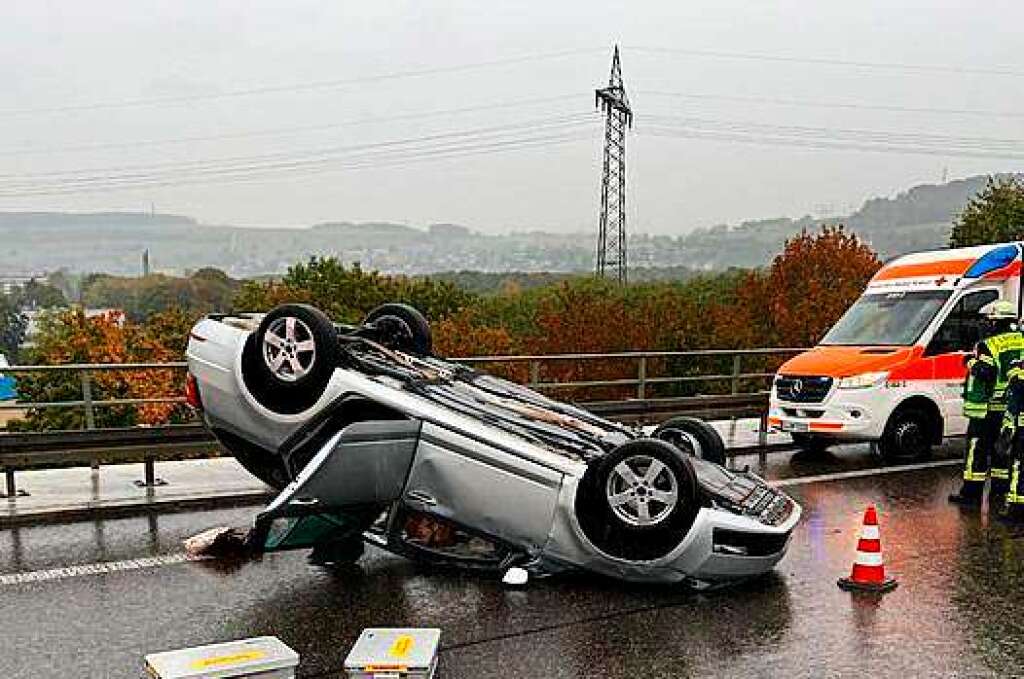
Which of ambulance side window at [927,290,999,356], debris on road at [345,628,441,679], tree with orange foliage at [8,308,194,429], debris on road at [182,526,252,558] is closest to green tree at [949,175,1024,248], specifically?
ambulance side window at [927,290,999,356]

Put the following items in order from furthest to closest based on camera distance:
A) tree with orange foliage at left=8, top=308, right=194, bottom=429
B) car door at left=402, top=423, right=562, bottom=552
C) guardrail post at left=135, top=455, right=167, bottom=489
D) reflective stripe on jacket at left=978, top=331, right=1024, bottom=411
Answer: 1. tree with orange foliage at left=8, top=308, right=194, bottom=429
2. guardrail post at left=135, top=455, right=167, bottom=489
3. reflective stripe on jacket at left=978, top=331, right=1024, bottom=411
4. car door at left=402, top=423, right=562, bottom=552

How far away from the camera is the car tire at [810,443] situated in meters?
13.0

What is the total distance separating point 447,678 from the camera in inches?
205

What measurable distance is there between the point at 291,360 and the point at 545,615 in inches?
85.5

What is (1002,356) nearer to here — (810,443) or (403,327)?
(810,443)

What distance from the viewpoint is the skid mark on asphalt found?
6.97 m

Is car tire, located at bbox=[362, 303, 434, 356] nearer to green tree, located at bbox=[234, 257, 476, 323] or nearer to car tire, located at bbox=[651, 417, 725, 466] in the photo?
car tire, located at bbox=[651, 417, 725, 466]

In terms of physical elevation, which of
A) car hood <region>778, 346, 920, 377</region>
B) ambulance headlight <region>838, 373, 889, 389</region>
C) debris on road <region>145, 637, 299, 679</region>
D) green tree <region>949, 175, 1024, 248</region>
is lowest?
debris on road <region>145, 637, 299, 679</region>

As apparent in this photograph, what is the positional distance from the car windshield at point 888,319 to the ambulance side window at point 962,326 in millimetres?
180

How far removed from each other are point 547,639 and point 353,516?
4.92 ft

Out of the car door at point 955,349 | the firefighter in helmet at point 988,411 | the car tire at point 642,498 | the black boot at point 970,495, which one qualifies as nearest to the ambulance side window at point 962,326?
the car door at point 955,349

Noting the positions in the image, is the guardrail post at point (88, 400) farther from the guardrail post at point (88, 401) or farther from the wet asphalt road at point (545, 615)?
the wet asphalt road at point (545, 615)

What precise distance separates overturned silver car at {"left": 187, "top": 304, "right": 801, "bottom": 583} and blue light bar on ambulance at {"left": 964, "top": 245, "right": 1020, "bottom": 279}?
660 centimetres

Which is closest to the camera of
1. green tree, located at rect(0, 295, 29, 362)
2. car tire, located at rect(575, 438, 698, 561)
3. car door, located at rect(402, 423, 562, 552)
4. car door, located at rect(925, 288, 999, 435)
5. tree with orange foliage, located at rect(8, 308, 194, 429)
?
car tire, located at rect(575, 438, 698, 561)
